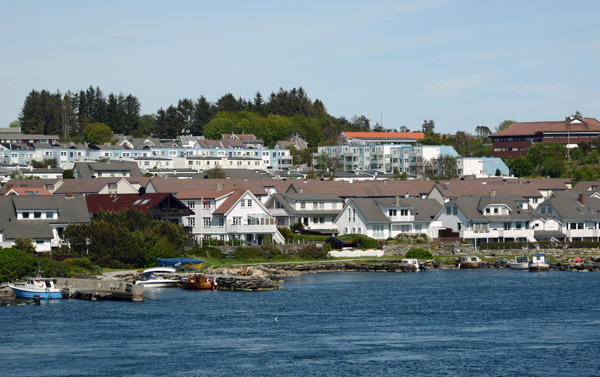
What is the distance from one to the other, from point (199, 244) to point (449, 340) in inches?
1524

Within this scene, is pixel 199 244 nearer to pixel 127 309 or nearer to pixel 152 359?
pixel 127 309

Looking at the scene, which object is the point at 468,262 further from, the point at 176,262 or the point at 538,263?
the point at 176,262

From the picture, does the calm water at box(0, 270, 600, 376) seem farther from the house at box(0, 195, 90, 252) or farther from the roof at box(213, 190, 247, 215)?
Answer: the roof at box(213, 190, 247, 215)

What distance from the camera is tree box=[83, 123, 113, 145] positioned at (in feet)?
576

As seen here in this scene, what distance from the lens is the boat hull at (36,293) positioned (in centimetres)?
5775

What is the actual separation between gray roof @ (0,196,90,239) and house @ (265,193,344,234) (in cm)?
2188

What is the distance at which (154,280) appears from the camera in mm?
65188

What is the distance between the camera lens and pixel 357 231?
8994cm

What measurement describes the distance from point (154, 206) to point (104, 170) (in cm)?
4649

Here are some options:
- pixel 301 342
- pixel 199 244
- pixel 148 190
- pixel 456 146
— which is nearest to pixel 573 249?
pixel 199 244

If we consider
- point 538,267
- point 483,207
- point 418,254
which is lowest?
point 538,267

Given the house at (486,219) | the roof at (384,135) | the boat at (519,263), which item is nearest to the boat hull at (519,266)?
the boat at (519,263)

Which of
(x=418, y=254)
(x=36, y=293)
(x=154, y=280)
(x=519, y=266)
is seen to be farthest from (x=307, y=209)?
(x=36, y=293)

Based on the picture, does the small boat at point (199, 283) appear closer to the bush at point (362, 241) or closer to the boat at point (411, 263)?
the boat at point (411, 263)
